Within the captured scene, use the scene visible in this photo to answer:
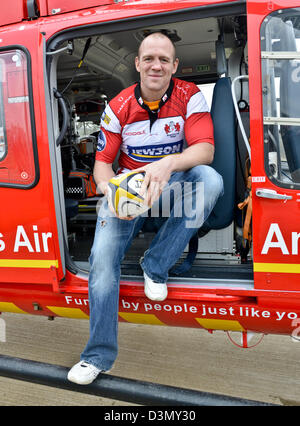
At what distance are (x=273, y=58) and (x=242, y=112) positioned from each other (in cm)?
59

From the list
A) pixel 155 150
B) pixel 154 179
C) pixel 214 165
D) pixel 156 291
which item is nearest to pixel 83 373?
pixel 156 291

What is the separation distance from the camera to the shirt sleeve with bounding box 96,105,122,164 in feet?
6.66

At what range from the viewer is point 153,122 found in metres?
1.99

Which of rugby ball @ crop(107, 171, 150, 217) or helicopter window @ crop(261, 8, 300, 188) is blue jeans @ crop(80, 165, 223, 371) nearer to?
rugby ball @ crop(107, 171, 150, 217)

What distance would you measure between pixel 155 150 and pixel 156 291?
740mm

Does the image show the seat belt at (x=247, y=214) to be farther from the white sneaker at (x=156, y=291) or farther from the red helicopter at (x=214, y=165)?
the white sneaker at (x=156, y=291)

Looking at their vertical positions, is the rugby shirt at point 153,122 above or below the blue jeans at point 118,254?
above

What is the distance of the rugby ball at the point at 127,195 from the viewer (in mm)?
1709

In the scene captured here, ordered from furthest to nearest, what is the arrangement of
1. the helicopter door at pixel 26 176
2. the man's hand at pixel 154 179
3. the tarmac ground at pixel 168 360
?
the tarmac ground at pixel 168 360 < the helicopter door at pixel 26 176 < the man's hand at pixel 154 179

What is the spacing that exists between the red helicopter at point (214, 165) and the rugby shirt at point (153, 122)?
0.19 m

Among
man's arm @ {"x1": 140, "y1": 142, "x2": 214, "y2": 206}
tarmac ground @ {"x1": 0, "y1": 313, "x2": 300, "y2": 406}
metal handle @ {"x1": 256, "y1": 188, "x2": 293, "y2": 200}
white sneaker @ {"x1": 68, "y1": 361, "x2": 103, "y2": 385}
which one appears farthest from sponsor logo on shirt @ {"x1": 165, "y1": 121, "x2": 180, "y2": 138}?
Answer: tarmac ground @ {"x1": 0, "y1": 313, "x2": 300, "y2": 406}

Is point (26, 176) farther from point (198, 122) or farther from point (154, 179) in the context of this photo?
point (198, 122)

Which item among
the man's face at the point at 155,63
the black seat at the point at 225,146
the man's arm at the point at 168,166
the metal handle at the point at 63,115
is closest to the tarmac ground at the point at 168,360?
the black seat at the point at 225,146
